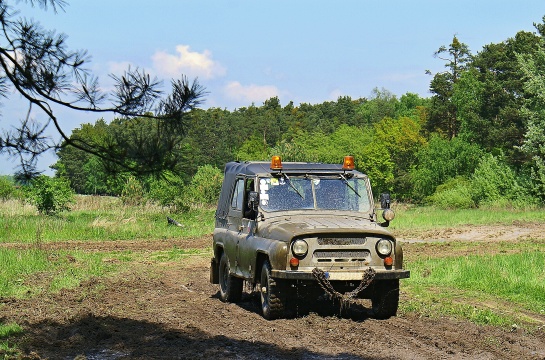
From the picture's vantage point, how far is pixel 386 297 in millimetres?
11383

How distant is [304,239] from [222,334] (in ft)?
5.61

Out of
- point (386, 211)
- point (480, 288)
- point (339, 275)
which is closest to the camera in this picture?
point (339, 275)

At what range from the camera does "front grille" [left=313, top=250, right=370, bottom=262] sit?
11031 millimetres

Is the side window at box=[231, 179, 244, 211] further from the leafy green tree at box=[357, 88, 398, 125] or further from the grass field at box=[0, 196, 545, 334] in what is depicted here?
the leafy green tree at box=[357, 88, 398, 125]

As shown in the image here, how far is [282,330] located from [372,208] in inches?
122

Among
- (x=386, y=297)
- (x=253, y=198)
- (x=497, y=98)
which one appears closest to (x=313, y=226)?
(x=253, y=198)

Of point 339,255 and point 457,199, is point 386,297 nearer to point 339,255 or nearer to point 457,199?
point 339,255

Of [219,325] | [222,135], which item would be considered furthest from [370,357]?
[222,135]

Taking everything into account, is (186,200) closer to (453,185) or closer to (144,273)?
(144,273)

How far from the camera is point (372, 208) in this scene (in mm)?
12727

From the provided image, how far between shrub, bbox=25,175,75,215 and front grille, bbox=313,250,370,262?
31123 mm

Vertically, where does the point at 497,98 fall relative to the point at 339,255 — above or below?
above

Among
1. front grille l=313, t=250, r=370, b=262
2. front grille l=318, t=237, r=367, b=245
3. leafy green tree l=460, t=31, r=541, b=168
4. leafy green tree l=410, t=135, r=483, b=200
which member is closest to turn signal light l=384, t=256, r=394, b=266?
front grille l=313, t=250, r=370, b=262

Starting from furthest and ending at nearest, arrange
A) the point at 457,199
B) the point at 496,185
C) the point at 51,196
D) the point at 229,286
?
the point at 457,199 < the point at 496,185 < the point at 51,196 < the point at 229,286
